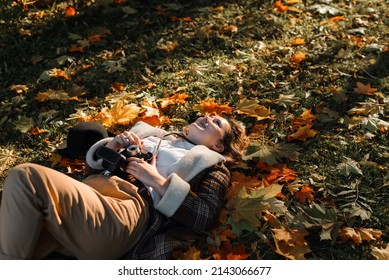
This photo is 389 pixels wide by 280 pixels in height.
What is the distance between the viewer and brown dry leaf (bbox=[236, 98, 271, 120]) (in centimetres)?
443

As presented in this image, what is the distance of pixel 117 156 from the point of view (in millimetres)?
3328

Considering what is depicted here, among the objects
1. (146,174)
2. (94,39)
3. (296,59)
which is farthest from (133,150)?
(94,39)

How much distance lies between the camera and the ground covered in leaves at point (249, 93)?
134 inches

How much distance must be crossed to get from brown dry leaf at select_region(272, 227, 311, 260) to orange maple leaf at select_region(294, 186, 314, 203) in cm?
35

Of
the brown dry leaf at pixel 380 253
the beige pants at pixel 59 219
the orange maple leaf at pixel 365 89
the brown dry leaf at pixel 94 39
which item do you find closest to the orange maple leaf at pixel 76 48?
the brown dry leaf at pixel 94 39

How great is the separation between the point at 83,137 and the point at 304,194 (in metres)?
1.71

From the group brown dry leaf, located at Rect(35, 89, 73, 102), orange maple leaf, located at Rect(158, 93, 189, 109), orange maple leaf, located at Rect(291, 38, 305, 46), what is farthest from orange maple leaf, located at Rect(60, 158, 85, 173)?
orange maple leaf, located at Rect(291, 38, 305, 46)

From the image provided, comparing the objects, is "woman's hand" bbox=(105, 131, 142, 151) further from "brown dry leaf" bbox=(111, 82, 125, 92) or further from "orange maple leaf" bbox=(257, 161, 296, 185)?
"brown dry leaf" bbox=(111, 82, 125, 92)

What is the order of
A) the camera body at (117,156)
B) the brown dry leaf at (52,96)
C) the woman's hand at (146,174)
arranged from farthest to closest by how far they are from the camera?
the brown dry leaf at (52,96) → the camera body at (117,156) → the woman's hand at (146,174)

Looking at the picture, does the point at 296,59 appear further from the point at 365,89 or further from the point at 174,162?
the point at 174,162

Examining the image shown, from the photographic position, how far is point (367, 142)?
13.5 feet

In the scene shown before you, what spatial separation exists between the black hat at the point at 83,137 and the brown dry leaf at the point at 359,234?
190cm

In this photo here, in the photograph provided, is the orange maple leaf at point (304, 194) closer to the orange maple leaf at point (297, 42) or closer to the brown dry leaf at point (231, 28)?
the orange maple leaf at point (297, 42)

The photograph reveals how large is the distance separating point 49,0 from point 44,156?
2848 mm
